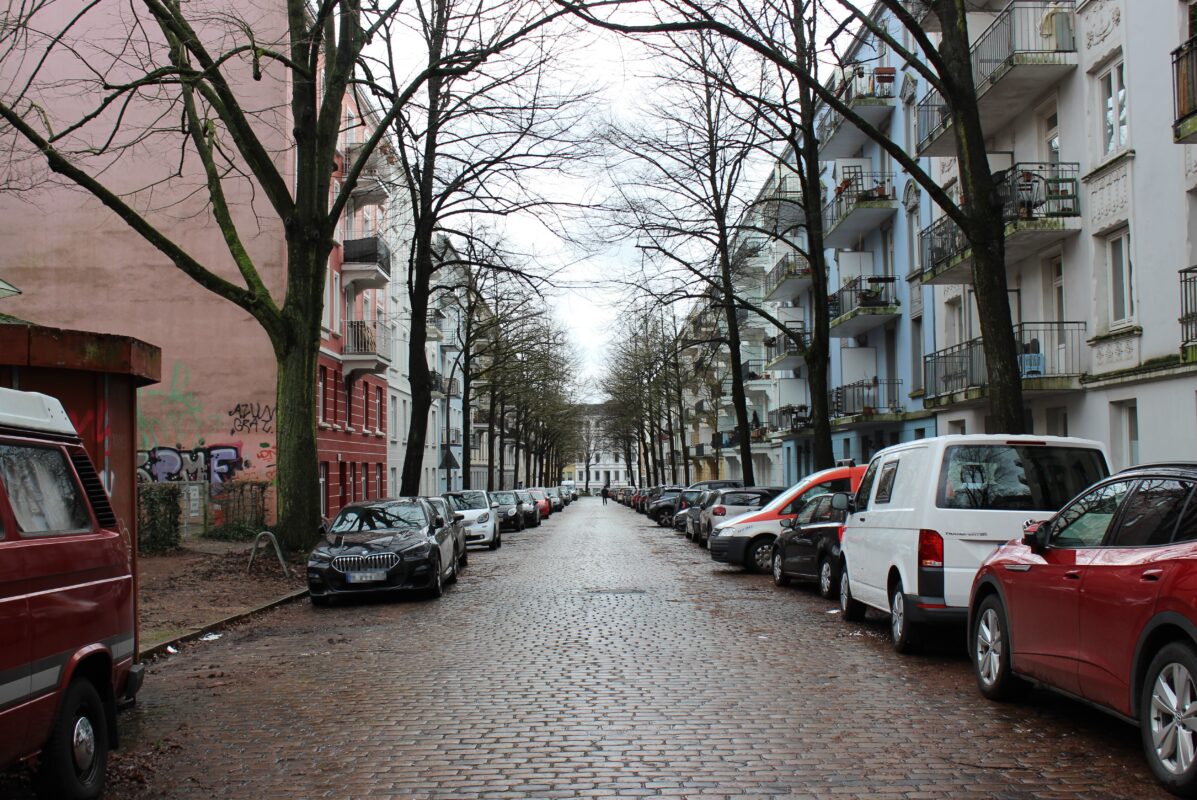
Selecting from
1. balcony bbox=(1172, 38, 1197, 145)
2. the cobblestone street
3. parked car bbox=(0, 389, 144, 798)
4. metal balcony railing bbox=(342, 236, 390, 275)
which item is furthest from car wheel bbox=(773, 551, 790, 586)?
metal balcony railing bbox=(342, 236, 390, 275)

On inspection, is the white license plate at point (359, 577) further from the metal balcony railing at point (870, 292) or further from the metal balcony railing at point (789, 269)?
the metal balcony railing at point (789, 269)

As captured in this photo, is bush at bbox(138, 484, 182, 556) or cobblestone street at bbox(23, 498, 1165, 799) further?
bush at bbox(138, 484, 182, 556)

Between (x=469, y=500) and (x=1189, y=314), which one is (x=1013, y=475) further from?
(x=469, y=500)

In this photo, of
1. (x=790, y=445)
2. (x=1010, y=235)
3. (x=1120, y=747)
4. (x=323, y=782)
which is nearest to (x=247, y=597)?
(x=323, y=782)

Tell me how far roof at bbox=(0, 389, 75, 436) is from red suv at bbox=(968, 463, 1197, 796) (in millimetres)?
5679

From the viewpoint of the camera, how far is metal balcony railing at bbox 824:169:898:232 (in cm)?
3316

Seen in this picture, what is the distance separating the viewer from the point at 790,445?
51.1m

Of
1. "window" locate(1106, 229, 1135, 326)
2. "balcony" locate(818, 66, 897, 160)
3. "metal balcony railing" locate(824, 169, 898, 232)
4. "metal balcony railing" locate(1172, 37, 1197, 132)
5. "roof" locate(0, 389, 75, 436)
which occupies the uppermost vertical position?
"balcony" locate(818, 66, 897, 160)

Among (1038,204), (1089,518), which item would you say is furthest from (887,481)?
(1038,204)

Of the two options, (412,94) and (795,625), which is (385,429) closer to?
(412,94)

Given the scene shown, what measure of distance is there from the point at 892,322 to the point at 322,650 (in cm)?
2630

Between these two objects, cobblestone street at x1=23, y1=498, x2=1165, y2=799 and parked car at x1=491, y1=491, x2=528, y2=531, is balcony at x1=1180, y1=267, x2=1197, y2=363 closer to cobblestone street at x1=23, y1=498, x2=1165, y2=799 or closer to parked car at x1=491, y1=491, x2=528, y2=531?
cobblestone street at x1=23, y1=498, x2=1165, y2=799

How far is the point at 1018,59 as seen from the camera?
813 inches

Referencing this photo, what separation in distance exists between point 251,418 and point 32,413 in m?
26.7
